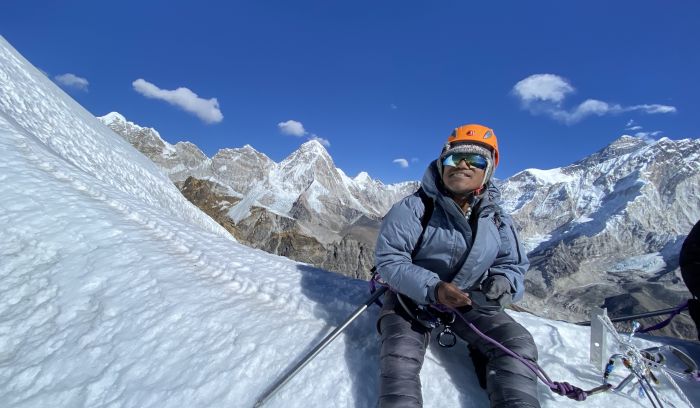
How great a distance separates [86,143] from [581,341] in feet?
61.0

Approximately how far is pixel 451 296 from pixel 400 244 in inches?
36.9

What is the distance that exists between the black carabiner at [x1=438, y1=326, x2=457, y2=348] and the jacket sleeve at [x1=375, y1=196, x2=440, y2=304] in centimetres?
69

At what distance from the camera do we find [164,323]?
504 cm

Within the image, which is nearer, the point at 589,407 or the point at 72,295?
the point at 589,407

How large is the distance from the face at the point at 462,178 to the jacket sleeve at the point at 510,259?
0.67 meters

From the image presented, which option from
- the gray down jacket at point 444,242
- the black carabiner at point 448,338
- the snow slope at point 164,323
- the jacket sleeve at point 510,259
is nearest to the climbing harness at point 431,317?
the black carabiner at point 448,338

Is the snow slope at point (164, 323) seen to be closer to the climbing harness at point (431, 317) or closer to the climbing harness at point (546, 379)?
the climbing harness at point (431, 317)

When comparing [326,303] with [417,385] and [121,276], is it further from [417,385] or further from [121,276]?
[121,276]

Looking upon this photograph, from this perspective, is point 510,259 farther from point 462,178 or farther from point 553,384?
point 553,384

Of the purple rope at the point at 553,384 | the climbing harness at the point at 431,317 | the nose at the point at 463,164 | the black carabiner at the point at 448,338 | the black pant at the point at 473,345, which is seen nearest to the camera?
the black pant at the point at 473,345

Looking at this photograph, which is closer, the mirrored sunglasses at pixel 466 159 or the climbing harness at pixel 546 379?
the climbing harness at pixel 546 379

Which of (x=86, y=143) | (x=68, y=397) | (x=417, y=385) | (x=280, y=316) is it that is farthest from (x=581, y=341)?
(x=86, y=143)

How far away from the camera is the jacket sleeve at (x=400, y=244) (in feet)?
14.7

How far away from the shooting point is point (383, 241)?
188 inches
